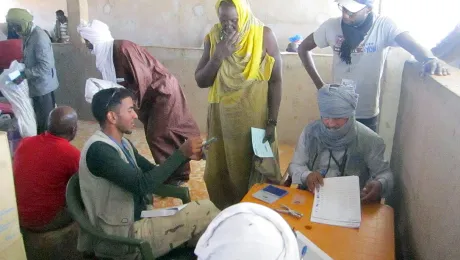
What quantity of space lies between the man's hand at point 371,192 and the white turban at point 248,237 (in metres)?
1.07

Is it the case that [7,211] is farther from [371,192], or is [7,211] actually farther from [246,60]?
[371,192]

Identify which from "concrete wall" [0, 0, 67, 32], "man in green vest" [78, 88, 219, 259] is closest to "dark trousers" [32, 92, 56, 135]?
"man in green vest" [78, 88, 219, 259]

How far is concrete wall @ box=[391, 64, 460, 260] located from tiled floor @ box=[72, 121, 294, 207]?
5.97 ft

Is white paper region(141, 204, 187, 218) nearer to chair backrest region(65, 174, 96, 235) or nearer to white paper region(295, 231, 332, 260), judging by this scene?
chair backrest region(65, 174, 96, 235)

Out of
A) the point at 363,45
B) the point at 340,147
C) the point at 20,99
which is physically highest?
the point at 363,45

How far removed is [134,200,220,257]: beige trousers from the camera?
188 centimetres

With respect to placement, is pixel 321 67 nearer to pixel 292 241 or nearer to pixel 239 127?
pixel 239 127

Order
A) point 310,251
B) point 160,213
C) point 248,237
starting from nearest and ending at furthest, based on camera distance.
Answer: point 248,237, point 310,251, point 160,213

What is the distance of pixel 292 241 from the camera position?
0.87 m

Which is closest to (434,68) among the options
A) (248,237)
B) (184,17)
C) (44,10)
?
(248,237)

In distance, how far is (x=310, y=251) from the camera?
1.39 meters

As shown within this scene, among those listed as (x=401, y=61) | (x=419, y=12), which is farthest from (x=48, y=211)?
(x=419, y=12)

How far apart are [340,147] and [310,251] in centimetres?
87

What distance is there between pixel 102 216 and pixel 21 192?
69 cm
